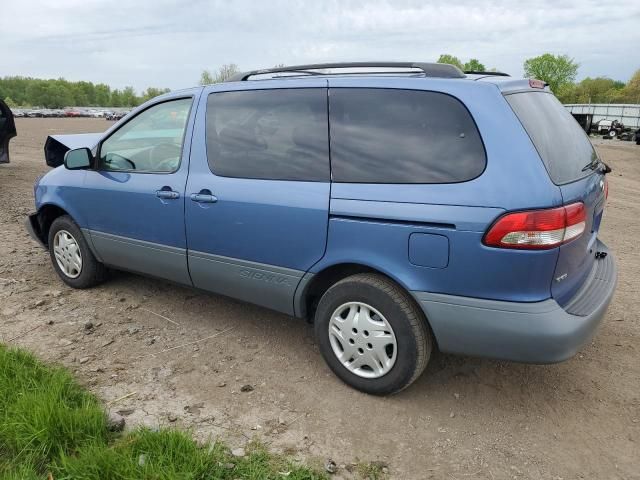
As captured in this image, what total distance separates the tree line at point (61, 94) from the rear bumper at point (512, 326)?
134 m

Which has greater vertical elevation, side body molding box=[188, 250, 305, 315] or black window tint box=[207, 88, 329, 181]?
black window tint box=[207, 88, 329, 181]

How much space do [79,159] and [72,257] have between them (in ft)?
3.17

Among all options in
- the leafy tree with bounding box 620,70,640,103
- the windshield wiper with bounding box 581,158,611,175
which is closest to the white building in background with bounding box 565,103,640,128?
the leafy tree with bounding box 620,70,640,103

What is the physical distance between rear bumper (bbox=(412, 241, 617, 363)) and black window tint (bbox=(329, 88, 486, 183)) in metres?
0.65

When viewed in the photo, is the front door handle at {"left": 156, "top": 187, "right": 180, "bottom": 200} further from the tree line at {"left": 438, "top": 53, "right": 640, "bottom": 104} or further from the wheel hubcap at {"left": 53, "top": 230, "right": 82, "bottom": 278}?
the tree line at {"left": 438, "top": 53, "right": 640, "bottom": 104}

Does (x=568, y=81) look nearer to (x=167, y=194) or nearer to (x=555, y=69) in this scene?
(x=555, y=69)

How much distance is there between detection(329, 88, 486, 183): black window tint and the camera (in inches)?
109

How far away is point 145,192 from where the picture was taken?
13.0ft

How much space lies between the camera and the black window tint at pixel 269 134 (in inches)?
128

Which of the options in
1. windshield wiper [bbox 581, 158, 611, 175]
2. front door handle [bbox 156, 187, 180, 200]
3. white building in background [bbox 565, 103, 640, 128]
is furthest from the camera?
white building in background [bbox 565, 103, 640, 128]

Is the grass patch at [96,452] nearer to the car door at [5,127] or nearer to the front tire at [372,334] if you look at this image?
the front tire at [372,334]

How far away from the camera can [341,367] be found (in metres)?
3.24

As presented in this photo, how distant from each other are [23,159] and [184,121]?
12889 mm

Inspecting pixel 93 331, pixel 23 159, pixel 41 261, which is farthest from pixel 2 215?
pixel 23 159
